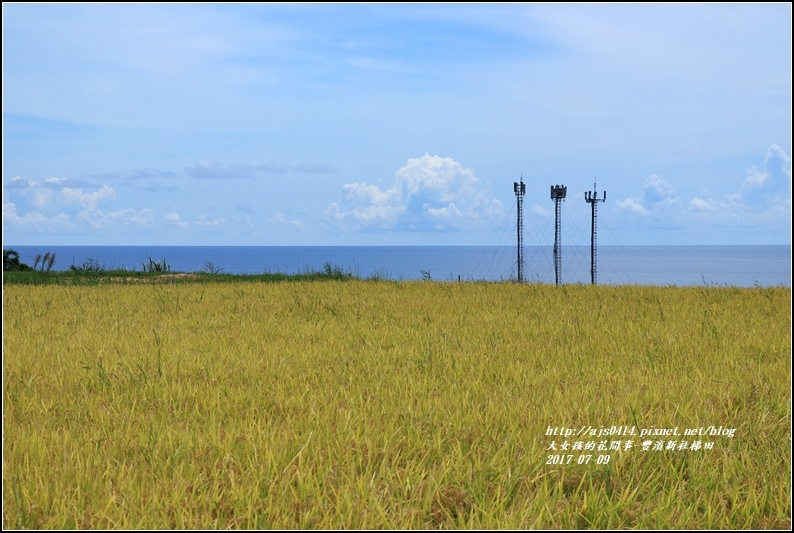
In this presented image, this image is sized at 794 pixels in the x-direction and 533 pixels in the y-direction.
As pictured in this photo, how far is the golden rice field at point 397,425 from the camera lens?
313cm

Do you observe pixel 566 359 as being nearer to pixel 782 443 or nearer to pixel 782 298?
pixel 782 443

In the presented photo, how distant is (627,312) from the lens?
1015 cm

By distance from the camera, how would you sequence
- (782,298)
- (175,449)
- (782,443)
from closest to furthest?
1. (175,449)
2. (782,443)
3. (782,298)

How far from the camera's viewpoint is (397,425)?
4.28m

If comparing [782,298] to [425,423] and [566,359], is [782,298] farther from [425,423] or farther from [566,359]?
[425,423]

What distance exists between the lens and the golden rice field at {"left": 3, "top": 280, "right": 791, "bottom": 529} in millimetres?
3129

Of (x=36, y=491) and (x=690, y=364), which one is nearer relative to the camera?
(x=36, y=491)

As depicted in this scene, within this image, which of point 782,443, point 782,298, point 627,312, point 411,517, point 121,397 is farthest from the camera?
point 782,298

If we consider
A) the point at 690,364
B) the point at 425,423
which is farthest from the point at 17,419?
the point at 690,364

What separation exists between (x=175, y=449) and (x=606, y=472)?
→ 7.97 feet

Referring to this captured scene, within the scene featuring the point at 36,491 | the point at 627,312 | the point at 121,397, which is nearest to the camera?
the point at 36,491

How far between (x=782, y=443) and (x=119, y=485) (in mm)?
3868

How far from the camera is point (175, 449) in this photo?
12.5ft

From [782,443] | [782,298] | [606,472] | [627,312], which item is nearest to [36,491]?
[606,472]
